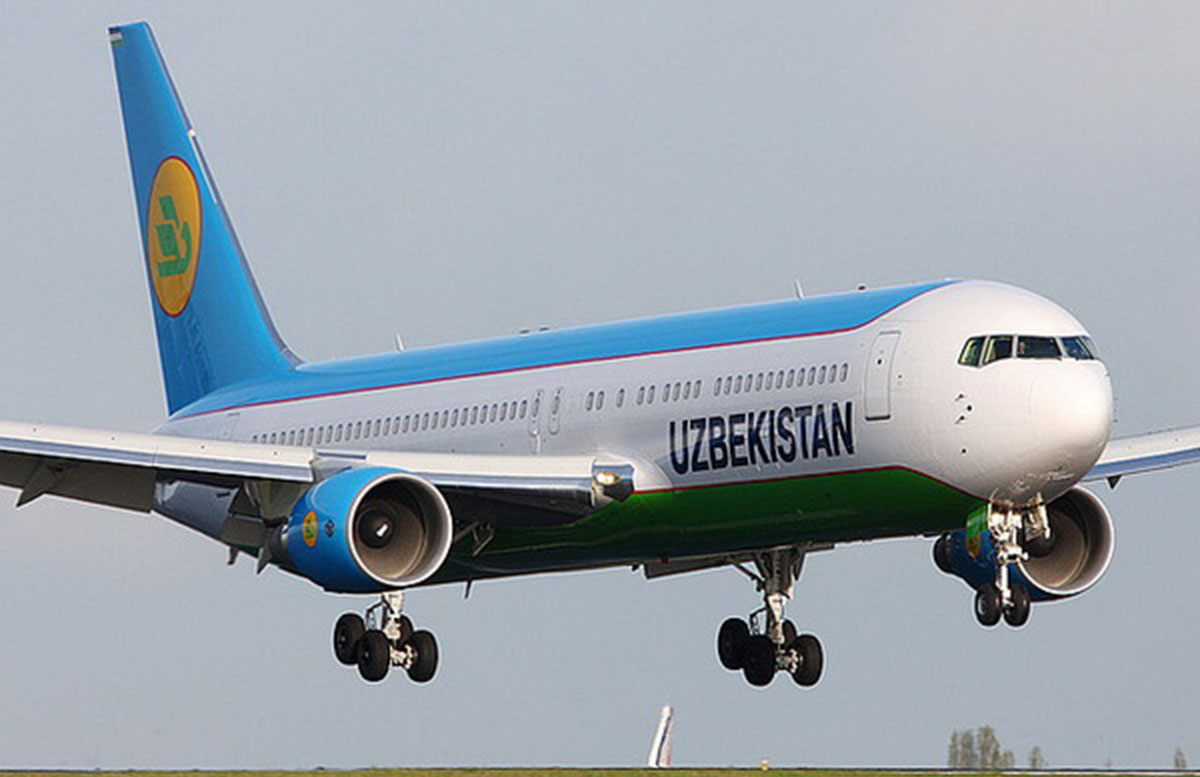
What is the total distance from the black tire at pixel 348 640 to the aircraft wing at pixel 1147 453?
44.1 ft

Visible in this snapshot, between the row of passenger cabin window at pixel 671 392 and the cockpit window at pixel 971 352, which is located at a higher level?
the row of passenger cabin window at pixel 671 392

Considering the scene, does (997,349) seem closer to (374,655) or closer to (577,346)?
(577,346)

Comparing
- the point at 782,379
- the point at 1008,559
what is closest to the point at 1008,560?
the point at 1008,559

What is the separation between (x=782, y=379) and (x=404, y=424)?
9.94 m

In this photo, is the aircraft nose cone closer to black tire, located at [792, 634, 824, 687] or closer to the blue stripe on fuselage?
the blue stripe on fuselage

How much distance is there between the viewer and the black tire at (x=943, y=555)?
53125 millimetres

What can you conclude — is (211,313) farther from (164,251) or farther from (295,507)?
(295,507)

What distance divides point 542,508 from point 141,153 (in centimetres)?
1961

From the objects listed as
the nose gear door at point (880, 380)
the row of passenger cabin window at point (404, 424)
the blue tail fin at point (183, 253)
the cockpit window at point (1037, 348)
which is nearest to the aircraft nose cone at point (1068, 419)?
the cockpit window at point (1037, 348)

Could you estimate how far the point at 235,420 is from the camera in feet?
195

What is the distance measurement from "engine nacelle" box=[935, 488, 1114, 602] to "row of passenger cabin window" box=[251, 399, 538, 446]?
8368mm

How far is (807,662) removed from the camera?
5591 cm

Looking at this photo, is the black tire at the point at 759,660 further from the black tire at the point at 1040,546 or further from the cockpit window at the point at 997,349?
the cockpit window at the point at 997,349

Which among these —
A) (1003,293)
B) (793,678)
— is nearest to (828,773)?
(1003,293)
